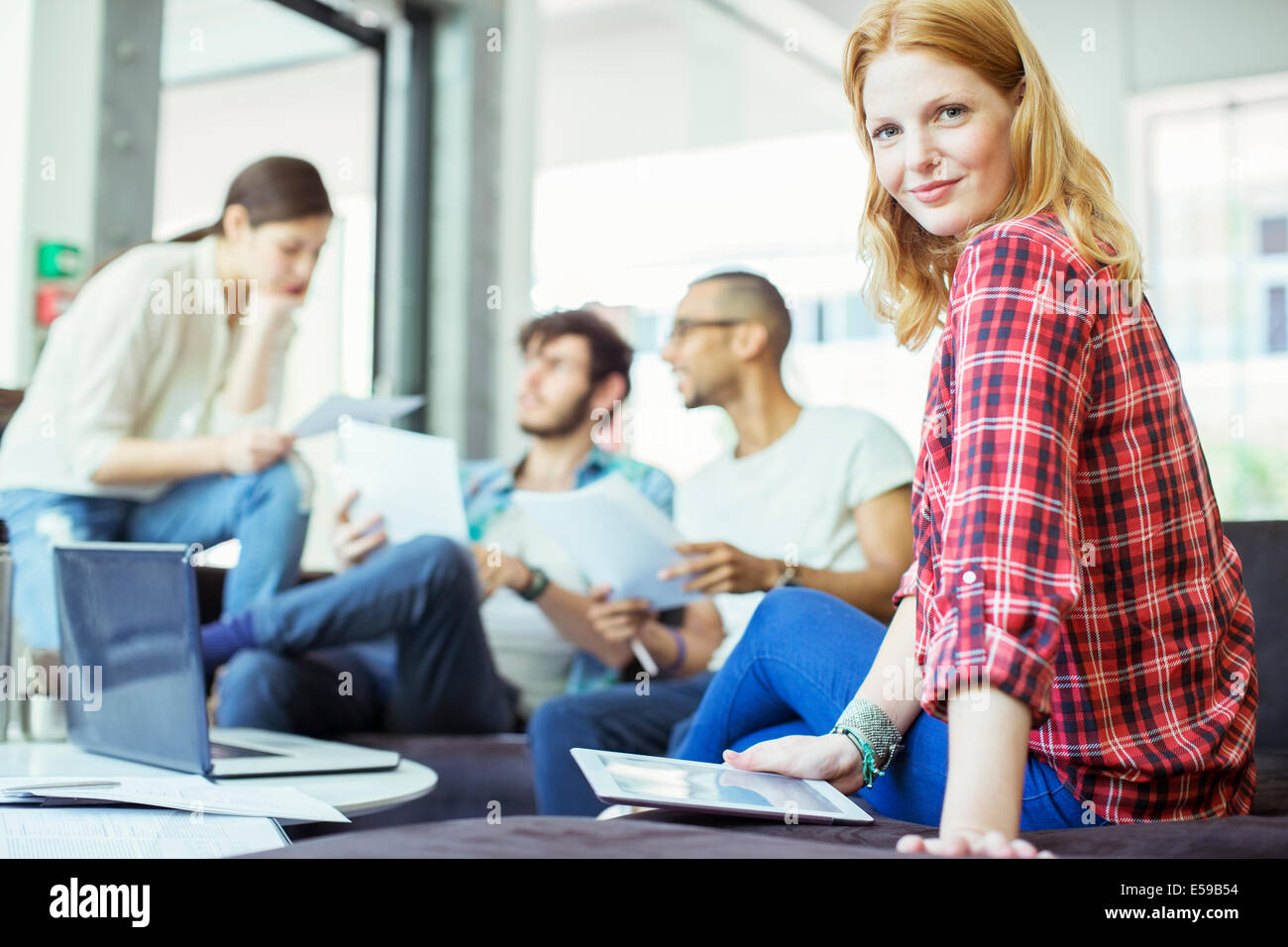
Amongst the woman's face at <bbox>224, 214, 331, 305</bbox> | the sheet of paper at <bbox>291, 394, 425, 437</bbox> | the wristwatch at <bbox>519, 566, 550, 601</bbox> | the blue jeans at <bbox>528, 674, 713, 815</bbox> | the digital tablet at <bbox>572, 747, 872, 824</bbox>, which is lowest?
the blue jeans at <bbox>528, 674, 713, 815</bbox>

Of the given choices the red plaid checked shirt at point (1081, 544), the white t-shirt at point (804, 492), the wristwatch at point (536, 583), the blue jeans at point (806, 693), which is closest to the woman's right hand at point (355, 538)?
the wristwatch at point (536, 583)

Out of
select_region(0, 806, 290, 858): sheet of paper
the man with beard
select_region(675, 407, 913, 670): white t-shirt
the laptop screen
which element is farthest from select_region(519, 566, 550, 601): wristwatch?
select_region(0, 806, 290, 858): sheet of paper

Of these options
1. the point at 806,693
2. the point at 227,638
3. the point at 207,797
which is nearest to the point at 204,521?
the point at 227,638

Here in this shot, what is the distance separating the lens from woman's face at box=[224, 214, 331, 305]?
7.51 ft

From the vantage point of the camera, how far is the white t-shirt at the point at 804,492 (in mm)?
1946

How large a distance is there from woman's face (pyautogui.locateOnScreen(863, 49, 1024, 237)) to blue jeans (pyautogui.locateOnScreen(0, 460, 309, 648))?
1.48 metres

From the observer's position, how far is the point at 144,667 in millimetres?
1153

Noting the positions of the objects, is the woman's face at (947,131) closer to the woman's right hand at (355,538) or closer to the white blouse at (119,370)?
the woman's right hand at (355,538)

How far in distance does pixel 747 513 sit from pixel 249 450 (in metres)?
0.87

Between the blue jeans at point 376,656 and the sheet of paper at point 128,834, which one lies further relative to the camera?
the blue jeans at point 376,656

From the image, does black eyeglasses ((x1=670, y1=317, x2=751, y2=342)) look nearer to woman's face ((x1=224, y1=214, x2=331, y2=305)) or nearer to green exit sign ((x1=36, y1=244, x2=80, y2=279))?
woman's face ((x1=224, y1=214, x2=331, y2=305))

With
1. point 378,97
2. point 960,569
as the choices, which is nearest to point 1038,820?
point 960,569

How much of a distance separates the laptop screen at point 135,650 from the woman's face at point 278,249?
3.71 feet

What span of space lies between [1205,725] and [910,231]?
0.46m
